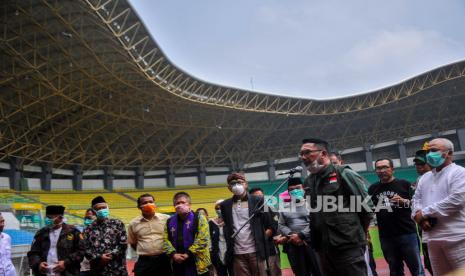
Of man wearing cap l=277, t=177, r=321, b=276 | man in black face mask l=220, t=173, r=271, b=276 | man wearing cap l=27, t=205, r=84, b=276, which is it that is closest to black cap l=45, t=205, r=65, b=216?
man wearing cap l=27, t=205, r=84, b=276

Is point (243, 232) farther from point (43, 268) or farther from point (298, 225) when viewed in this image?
point (43, 268)

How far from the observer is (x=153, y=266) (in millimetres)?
5082

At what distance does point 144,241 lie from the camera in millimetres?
5234

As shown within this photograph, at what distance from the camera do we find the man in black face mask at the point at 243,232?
484 centimetres

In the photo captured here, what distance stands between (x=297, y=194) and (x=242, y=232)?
832 mm

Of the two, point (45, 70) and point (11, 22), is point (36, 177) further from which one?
point (11, 22)

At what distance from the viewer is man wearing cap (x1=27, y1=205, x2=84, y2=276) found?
519 centimetres

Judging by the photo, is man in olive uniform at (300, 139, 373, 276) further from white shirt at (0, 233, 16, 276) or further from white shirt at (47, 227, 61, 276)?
white shirt at (0, 233, 16, 276)

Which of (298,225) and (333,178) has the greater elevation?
(333,178)

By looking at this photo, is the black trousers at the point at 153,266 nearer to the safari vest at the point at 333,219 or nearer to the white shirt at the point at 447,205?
the safari vest at the point at 333,219

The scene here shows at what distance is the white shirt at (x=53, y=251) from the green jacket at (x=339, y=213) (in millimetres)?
3508

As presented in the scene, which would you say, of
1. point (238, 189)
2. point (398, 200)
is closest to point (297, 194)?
point (238, 189)

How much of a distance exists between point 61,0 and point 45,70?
617 centimetres

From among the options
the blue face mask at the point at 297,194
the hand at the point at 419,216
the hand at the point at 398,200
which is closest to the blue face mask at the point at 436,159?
the hand at the point at 419,216
